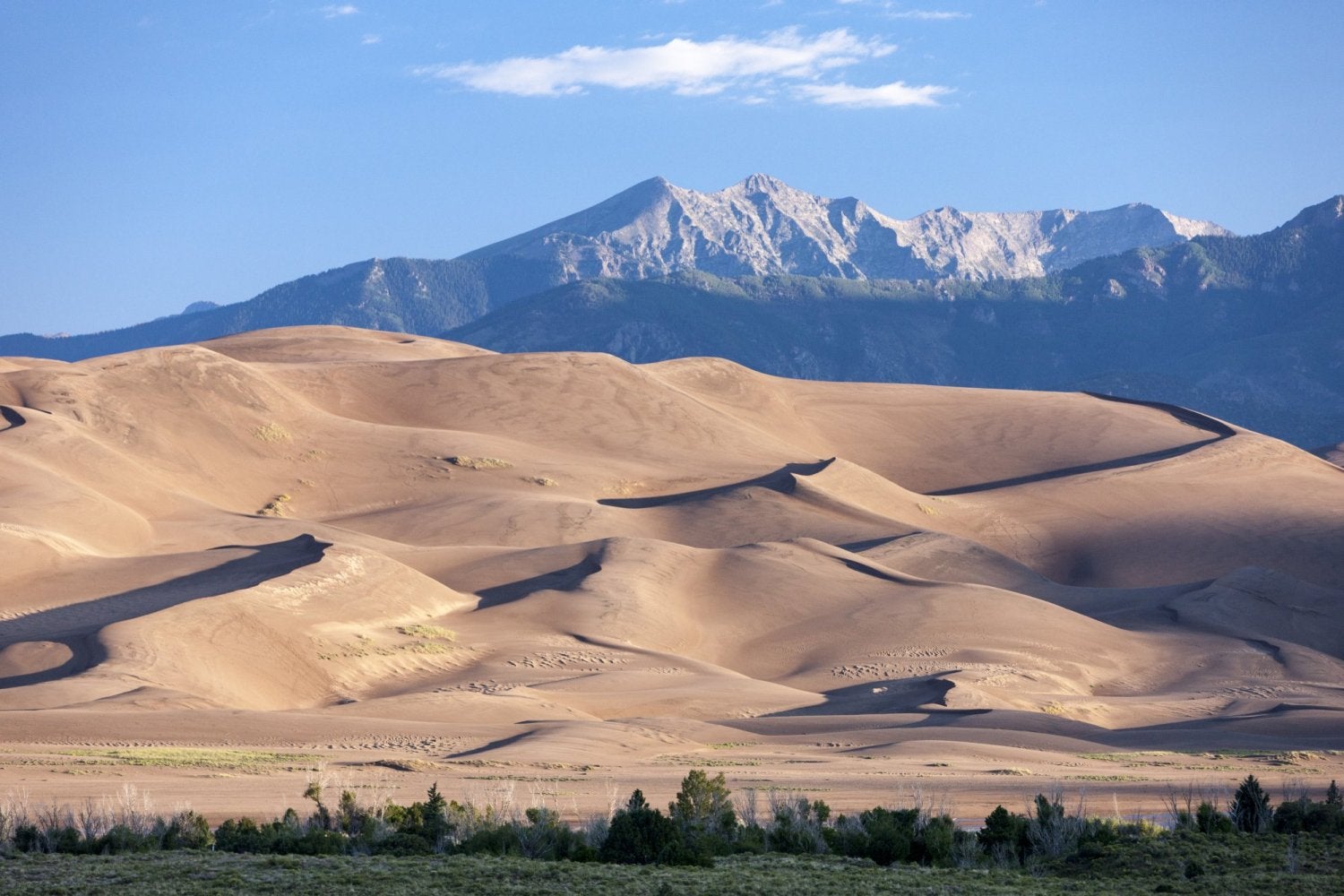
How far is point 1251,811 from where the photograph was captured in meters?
20.6

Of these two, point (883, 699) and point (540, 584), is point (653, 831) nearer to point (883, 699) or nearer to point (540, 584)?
point (883, 699)

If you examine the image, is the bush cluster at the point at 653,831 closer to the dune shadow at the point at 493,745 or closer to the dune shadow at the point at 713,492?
the dune shadow at the point at 493,745

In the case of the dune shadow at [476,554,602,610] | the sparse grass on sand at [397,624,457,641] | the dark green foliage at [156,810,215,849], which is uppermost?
the dune shadow at [476,554,602,610]

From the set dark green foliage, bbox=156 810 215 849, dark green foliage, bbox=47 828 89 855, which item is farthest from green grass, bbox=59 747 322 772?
dark green foliage, bbox=47 828 89 855

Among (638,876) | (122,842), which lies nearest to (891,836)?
(638,876)

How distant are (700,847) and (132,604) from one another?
3038 centimetres

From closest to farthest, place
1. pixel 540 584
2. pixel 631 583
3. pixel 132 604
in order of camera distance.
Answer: pixel 132 604, pixel 631 583, pixel 540 584

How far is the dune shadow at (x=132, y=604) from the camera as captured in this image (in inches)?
1487

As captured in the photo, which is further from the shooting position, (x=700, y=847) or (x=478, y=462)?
(x=478, y=462)

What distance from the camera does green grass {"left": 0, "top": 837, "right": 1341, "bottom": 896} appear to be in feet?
50.3

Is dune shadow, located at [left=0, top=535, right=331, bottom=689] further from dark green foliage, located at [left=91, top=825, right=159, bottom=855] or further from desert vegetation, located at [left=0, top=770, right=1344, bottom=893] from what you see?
dark green foliage, located at [left=91, top=825, right=159, bottom=855]

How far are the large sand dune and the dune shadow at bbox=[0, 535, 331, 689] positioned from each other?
18 cm

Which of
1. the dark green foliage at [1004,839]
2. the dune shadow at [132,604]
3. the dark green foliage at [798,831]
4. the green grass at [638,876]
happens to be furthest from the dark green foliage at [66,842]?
the dune shadow at [132,604]

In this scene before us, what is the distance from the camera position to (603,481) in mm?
75938
